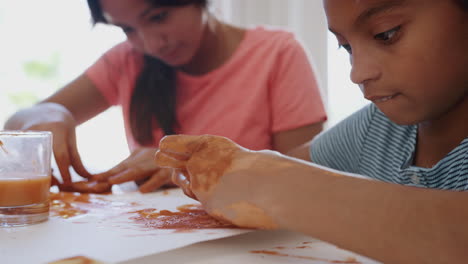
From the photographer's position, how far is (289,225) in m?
0.48

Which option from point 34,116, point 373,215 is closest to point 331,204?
point 373,215

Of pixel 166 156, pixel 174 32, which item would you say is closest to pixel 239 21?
pixel 174 32

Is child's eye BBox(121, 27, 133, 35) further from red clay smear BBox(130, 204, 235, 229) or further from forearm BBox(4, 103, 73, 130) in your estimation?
red clay smear BBox(130, 204, 235, 229)

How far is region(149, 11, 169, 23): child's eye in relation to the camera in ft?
3.82

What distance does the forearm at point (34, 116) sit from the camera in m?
1.01

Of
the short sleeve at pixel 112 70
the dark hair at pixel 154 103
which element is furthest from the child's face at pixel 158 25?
the short sleeve at pixel 112 70

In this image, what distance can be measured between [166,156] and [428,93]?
35 cm

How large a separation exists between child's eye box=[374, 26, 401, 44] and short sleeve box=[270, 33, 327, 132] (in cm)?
68

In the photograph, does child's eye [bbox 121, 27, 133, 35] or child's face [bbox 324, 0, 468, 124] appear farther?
child's eye [bbox 121, 27, 133, 35]

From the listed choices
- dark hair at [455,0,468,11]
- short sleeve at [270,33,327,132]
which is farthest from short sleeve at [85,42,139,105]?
dark hair at [455,0,468,11]

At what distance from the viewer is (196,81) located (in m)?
1.39

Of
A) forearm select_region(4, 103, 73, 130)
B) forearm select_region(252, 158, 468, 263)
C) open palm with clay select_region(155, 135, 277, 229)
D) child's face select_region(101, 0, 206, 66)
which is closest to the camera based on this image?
forearm select_region(252, 158, 468, 263)

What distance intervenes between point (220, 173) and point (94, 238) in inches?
6.5

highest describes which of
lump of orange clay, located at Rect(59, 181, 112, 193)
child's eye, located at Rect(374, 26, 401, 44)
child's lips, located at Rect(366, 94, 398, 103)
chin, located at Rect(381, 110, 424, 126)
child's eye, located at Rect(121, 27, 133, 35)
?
child's eye, located at Rect(121, 27, 133, 35)
